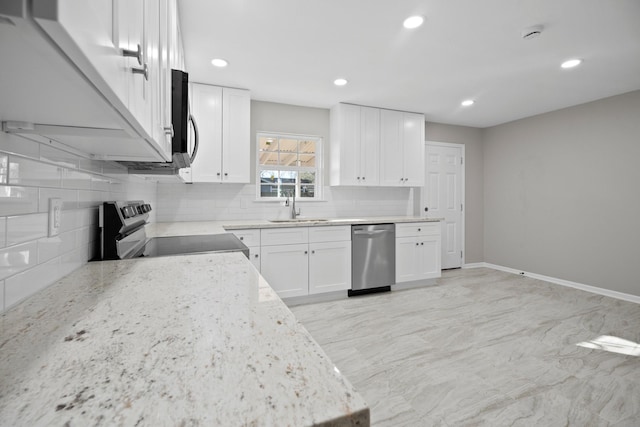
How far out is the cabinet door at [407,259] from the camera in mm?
3693

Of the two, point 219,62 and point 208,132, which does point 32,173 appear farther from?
point 208,132

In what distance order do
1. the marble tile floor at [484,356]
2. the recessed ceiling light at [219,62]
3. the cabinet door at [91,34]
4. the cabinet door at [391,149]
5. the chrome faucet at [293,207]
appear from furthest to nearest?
the cabinet door at [391,149] → the chrome faucet at [293,207] → the recessed ceiling light at [219,62] → the marble tile floor at [484,356] → the cabinet door at [91,34]

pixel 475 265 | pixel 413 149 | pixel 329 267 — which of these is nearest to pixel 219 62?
pixel 329 267

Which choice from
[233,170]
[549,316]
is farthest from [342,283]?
[549,316]

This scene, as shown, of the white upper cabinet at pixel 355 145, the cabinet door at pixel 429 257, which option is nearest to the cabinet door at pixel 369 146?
the white upper cabinet at pixel 355 145

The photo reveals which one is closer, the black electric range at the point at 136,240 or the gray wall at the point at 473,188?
the black electric range at the point at 136,240

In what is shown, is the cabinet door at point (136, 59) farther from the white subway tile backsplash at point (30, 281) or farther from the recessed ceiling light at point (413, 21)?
the recessed ceiling light at point (413, 21)

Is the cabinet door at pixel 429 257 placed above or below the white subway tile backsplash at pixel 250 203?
below

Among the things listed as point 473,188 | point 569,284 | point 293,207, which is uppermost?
point 473,188

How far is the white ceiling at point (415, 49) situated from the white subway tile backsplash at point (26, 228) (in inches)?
67.7

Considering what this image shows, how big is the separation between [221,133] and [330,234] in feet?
5.42

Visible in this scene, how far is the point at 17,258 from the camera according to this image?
2.36 feet

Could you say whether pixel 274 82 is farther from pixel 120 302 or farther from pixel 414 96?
pixel 120 302

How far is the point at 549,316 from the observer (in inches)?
115
